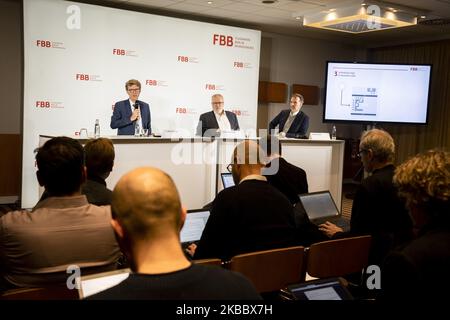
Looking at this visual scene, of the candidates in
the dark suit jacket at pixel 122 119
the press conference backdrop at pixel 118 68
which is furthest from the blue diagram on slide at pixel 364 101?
the dark suit jacket at pixel 122 119

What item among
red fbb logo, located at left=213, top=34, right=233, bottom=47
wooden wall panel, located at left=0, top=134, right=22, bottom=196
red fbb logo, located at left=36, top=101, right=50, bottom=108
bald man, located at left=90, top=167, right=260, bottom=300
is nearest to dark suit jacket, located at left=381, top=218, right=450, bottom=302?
bald man, located at left=90, top=167, right=260, bottom=300

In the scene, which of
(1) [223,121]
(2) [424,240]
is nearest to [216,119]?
(1) [223,121]

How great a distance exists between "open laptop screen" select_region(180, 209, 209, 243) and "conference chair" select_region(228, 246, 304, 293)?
0.63 metres

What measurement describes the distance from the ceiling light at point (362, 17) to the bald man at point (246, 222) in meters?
4.36

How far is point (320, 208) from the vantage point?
3.15 m

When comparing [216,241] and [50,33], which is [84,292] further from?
[50,33]

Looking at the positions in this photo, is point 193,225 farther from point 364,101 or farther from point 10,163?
point 364,101

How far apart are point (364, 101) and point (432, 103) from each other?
175 cm

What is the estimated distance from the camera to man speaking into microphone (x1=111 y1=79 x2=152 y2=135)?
6.03 meters

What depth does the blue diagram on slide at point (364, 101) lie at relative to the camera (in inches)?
300

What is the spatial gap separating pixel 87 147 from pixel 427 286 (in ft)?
6.73

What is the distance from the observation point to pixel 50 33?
5.85 m
